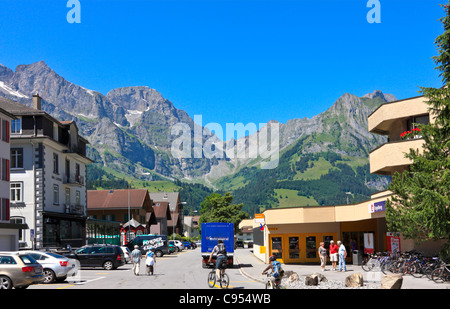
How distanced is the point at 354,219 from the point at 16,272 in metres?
24.5

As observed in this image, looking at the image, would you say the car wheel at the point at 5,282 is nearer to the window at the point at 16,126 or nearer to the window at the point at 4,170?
the window at the point at 4,170

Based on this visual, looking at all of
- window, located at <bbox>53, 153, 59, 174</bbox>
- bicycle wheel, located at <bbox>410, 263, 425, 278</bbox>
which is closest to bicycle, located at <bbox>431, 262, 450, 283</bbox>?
bicycle wheel, located at <bbox>410, 263, 425, 278</bbox>

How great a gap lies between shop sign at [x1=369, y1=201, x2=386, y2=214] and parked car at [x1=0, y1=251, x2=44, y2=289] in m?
19.7

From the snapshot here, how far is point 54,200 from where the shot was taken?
53.8 meters

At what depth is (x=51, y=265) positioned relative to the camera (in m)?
25.8

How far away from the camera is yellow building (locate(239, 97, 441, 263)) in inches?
1272

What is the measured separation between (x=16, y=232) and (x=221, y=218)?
6853cm

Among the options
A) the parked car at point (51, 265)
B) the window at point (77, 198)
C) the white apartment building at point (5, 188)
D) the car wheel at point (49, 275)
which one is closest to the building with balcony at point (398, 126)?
the parked car at point (51, 265)

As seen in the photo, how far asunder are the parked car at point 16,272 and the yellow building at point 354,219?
19673 mm

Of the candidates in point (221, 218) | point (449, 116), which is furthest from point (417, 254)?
point (221, 218)

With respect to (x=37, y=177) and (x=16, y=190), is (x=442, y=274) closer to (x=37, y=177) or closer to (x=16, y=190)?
(x=37, y=177)

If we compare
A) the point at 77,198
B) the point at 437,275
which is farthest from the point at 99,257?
the point at 77,198

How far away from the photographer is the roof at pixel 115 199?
92.0 metres

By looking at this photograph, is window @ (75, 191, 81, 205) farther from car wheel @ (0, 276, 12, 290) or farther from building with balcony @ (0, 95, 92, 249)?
car wheel @ (0, 276, 12, 290)
